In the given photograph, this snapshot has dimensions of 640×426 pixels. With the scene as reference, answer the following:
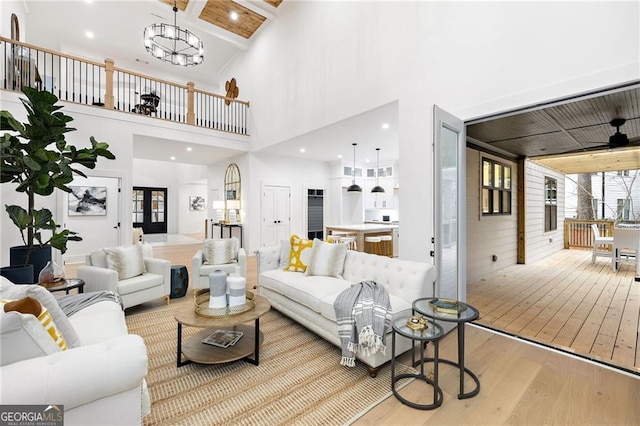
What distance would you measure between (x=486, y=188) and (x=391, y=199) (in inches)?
181

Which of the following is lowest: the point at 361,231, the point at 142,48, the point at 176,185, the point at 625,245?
the point at 625,245

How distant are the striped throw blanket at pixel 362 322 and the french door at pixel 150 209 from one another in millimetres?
13339

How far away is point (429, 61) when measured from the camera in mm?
3621

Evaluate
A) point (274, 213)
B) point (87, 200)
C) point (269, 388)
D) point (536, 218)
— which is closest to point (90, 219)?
point (87, 200)

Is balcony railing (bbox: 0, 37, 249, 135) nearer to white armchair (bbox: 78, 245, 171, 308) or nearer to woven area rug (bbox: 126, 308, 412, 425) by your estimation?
white armchair (bbox: 78, 245, 171, 308)

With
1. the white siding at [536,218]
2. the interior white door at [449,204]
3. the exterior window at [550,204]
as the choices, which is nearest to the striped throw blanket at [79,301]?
the interior white door at [449,204]

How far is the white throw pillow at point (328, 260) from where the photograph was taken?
340cm

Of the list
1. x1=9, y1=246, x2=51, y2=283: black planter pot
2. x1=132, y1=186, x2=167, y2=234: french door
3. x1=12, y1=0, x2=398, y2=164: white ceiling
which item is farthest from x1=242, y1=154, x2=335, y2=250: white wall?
x1=132, y1=186, x2=167, y2=234: french door

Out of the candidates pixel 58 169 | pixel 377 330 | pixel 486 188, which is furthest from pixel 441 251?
pixel 58 169

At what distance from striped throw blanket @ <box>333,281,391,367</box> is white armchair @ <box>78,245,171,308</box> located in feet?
8.69

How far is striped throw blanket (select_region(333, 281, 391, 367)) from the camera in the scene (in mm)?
2223

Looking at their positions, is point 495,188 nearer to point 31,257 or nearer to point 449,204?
point 449,204

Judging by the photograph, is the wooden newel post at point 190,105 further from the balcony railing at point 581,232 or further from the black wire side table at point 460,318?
the balcony railing at point 581,232

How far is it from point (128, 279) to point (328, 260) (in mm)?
2602
